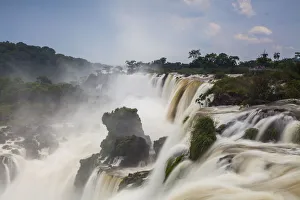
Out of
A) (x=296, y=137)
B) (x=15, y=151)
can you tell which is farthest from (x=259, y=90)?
(x=15, y=151)

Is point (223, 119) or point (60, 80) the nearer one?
point (223, 119)

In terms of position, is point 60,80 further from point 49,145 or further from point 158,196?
point 158,196

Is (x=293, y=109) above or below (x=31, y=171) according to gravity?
above

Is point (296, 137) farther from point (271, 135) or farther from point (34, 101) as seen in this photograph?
point (34, 101)

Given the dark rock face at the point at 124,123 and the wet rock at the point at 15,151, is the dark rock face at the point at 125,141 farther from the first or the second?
the wet rock at the point at 15,151

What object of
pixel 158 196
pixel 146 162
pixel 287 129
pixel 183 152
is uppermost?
pixel 287 129

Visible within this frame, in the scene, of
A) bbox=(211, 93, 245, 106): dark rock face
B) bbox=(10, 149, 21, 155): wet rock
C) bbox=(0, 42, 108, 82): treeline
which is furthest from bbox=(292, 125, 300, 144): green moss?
bbox=(0, 42, 108, 82): treeline

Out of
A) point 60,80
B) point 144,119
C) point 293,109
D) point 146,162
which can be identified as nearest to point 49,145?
point 144,119
